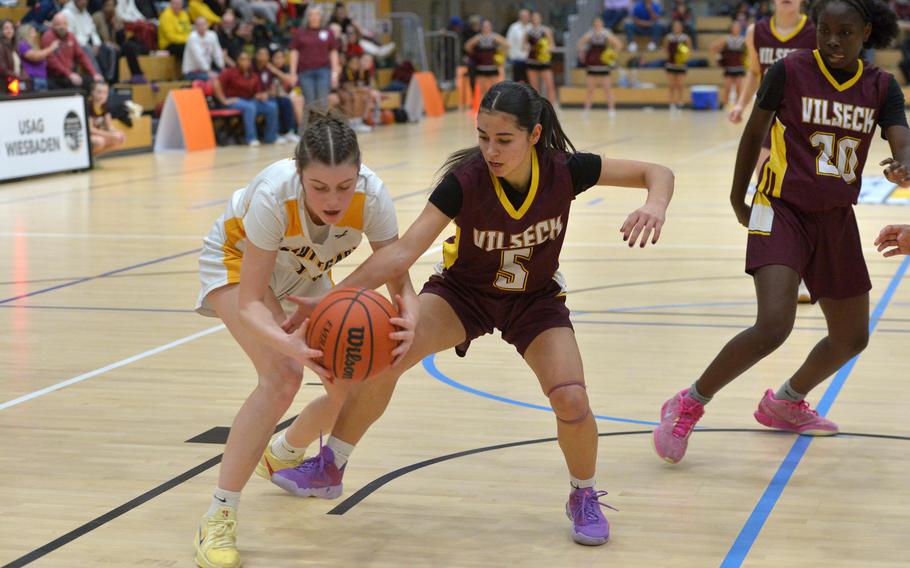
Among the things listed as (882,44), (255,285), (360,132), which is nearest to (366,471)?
(255,285)

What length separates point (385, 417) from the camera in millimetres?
5105

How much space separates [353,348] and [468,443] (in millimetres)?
1461

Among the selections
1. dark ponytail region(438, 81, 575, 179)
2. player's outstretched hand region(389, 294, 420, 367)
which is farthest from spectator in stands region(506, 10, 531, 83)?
player's outstretched hand region(389, 294, 420, 367)

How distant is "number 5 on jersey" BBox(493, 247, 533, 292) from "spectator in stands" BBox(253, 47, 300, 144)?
597 inches

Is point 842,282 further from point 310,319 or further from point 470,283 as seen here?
point 310,319

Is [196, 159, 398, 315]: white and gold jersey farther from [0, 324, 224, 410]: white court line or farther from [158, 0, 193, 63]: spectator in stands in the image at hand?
[158, 0, 193, 63]: spectator in stands

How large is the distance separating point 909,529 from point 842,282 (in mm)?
961

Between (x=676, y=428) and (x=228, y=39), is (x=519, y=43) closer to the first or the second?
(x=228, y=39)

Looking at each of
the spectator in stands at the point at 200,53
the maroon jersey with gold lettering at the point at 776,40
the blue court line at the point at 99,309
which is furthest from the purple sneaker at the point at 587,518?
the spectator in stands at the point at 200,53

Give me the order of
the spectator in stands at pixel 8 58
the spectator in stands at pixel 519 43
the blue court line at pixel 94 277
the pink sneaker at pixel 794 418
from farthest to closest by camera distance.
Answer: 1. the spectator in stands at pixel 519 43
2. the spectator in stands at pixel 8 58
3. the blue court line at pixel 94 277
4. the pink sneaker at pixel 794 418

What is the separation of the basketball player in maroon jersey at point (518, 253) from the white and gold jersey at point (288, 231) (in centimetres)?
15

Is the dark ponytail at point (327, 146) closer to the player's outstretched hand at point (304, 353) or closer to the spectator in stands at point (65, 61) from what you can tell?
the player's outstretched hand at point (304, 353)

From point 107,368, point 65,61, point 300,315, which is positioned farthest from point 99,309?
point 65,61

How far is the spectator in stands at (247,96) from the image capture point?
1805 centimetres
